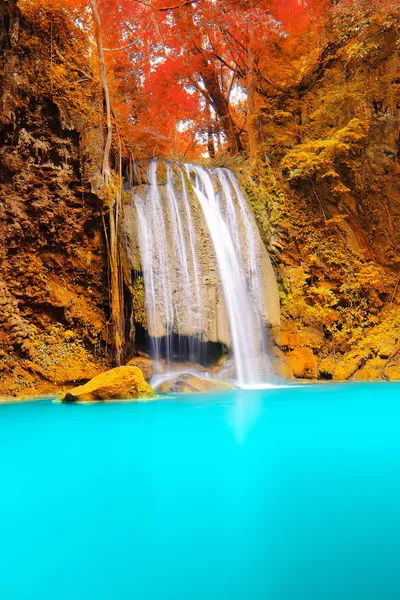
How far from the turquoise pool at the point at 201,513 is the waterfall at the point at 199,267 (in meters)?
4.94

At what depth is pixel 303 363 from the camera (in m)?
9.97

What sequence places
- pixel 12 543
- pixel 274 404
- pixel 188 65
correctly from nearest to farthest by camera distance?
pixel 12 543 < pixel 274 404 < pixel 188 65

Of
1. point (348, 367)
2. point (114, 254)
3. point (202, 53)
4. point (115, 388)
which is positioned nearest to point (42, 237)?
point (114, 254)

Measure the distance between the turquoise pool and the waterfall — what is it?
4.94 metres

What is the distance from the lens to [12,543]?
1.89 meters

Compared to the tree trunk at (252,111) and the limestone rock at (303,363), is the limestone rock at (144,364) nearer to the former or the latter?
the limestone rock at (303,363)

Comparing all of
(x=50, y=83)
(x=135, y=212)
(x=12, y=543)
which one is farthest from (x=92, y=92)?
(x=12, y=543)

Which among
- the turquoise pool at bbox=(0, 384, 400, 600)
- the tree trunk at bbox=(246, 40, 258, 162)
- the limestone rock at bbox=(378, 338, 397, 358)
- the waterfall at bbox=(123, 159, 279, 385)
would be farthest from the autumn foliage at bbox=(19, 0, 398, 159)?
the turquoise pool at bbox=(0, 384, 400, 600)

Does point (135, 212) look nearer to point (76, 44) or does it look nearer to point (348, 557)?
point (76, 44)

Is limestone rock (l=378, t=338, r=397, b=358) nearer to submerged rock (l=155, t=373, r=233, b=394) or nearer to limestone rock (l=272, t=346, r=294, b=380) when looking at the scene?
limestone rock (l=272, t=346, r=294, b=380)

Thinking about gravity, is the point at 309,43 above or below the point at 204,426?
above

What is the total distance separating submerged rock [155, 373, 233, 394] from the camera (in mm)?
7734

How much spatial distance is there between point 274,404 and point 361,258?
6837 millimetres

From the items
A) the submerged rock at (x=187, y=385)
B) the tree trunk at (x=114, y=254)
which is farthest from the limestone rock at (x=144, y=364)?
the submerged rock at (x=187, y=385)
